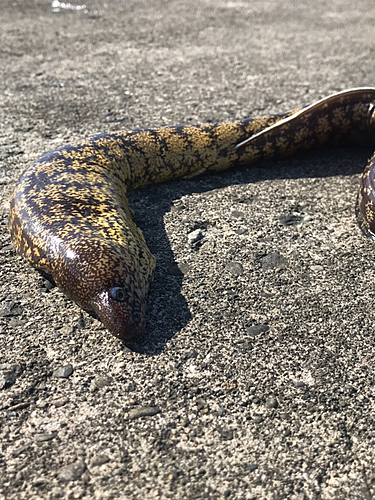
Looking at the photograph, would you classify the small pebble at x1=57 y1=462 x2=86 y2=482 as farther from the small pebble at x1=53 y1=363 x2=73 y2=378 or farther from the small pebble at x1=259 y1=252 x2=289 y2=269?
the small pebble at x1=259 y1=252 x2=289 y2=269

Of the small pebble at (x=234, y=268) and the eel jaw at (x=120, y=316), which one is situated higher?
the eel jaw at (x=120, y=316)

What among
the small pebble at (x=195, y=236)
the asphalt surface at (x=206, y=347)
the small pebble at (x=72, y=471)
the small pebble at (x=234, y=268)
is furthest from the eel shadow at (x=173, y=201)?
the small pebble at (x=72, y=471)

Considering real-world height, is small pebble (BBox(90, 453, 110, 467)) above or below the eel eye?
below

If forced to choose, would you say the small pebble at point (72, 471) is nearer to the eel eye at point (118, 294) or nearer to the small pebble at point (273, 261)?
the eel eye at point (118, 294)

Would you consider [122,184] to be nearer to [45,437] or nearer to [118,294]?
[118,294]

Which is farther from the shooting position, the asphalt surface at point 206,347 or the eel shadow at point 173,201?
the eel shadow at point 173,201

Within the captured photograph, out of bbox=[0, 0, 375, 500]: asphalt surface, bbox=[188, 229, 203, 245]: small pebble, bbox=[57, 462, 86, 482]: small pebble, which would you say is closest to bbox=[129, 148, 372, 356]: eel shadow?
bbox=[0, 0, 375, 500]: asphalt surface
